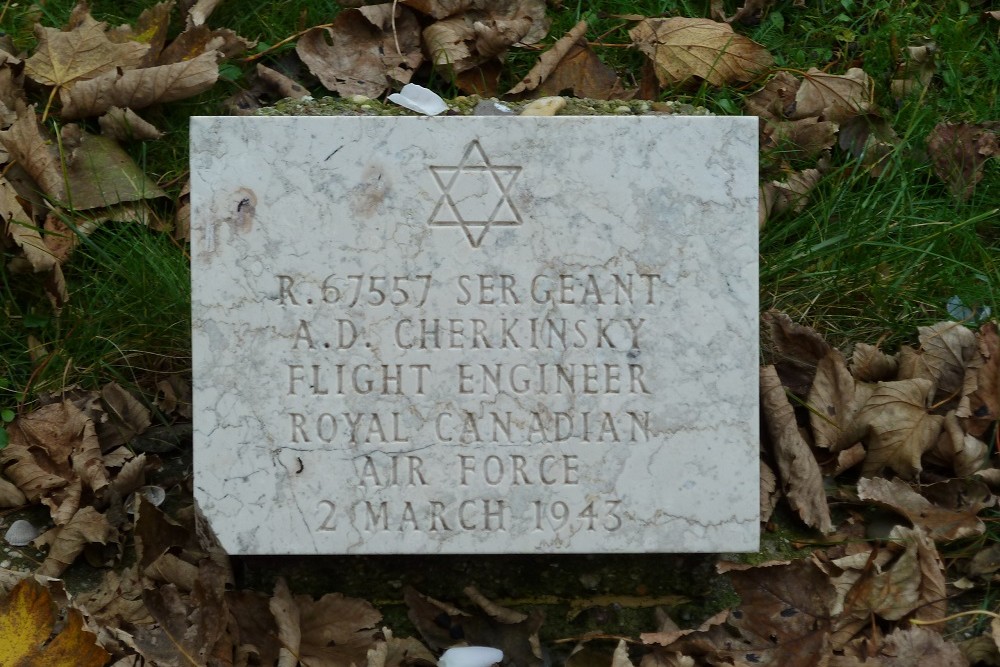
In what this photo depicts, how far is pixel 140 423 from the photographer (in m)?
3.17

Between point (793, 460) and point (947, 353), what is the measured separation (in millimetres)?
606

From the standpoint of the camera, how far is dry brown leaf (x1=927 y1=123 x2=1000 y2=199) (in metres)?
3.60

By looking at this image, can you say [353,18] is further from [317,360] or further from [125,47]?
[317,360]

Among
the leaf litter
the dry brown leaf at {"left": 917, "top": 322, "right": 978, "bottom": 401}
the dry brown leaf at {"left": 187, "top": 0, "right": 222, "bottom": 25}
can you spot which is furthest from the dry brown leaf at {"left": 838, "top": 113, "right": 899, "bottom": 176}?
the dry brown leaf at {"left": 187, "top": 0, "right": 222, "bottom": 25}

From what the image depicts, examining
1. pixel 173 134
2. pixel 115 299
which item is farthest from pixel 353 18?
pixel 115 299

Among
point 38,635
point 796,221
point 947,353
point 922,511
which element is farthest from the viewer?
point 796,221

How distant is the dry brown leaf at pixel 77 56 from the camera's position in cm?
360

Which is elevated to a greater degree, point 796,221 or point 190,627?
point 796,221

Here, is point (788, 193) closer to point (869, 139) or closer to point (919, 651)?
point (869, 139)

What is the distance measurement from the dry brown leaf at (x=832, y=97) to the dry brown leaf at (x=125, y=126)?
2195 millimetres

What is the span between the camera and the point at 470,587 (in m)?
2.85

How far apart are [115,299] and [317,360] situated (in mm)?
992

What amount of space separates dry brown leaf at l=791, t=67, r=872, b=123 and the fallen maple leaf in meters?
2.77

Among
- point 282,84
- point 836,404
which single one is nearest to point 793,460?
point 836,404
